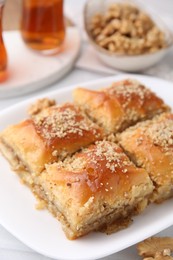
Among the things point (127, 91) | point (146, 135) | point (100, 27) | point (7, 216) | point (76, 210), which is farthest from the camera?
point (100, 27)

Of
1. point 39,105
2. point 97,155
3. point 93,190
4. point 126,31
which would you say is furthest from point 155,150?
point 126,31

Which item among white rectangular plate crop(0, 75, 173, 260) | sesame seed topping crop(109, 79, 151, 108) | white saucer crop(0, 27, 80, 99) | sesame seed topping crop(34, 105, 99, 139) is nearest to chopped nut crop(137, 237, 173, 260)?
white rectangular plate crop(0, 75, 173, 260)

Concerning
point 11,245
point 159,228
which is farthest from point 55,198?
point 159,228

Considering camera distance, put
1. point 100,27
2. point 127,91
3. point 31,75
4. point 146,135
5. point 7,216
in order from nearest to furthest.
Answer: point 7,216 < point 146,135 < point 127,91 < point 31,75 < point 100,27

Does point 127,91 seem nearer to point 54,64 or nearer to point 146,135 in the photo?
point 146,135

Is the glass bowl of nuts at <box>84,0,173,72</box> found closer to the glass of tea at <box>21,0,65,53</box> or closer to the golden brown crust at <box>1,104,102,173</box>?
the glass of tea at <box>21,0,65,53</box>

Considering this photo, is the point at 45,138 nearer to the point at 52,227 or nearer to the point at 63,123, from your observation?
the point at 63,123
